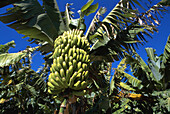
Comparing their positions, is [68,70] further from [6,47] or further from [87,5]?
[6,47]

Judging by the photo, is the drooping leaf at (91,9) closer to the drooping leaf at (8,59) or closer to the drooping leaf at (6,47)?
the drooping leaf at (8,59)

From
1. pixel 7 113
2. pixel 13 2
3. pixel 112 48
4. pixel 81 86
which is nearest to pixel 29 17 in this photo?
pixel 13 2

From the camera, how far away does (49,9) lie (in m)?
2.84

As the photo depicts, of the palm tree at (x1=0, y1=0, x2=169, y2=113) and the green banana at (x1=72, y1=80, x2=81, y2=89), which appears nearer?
the green banana at (x1=72, y1=80, x2=81, y2=89)

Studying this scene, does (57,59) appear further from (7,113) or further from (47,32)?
(7,113)

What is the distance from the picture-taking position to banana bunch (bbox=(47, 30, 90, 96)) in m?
1.99

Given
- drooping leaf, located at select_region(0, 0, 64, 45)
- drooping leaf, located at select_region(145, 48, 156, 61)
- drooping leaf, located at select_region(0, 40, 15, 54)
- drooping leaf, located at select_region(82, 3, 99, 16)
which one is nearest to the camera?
drooping leaf, located at select_region(0, 0, 64, 45)

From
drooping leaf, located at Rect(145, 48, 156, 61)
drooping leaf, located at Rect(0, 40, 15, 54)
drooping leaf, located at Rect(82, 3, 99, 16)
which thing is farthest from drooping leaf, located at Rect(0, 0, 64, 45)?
drooping leaf, located at Rect(145, 48, 156, 61)

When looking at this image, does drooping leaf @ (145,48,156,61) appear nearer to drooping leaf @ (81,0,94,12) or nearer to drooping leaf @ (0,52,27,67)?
drooping leaf @ (81,0,94,12)

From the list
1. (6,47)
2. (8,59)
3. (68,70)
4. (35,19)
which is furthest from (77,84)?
(6,47)

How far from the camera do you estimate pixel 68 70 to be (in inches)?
78.5

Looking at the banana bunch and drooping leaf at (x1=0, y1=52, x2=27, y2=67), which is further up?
drooping leaf at (x1=0, y1=52, x2=27, y2=67)

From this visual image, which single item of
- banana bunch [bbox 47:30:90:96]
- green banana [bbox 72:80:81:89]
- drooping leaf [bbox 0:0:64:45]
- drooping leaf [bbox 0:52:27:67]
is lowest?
green banana [bbox 72:80:81:89]

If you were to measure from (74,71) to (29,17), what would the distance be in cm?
139
